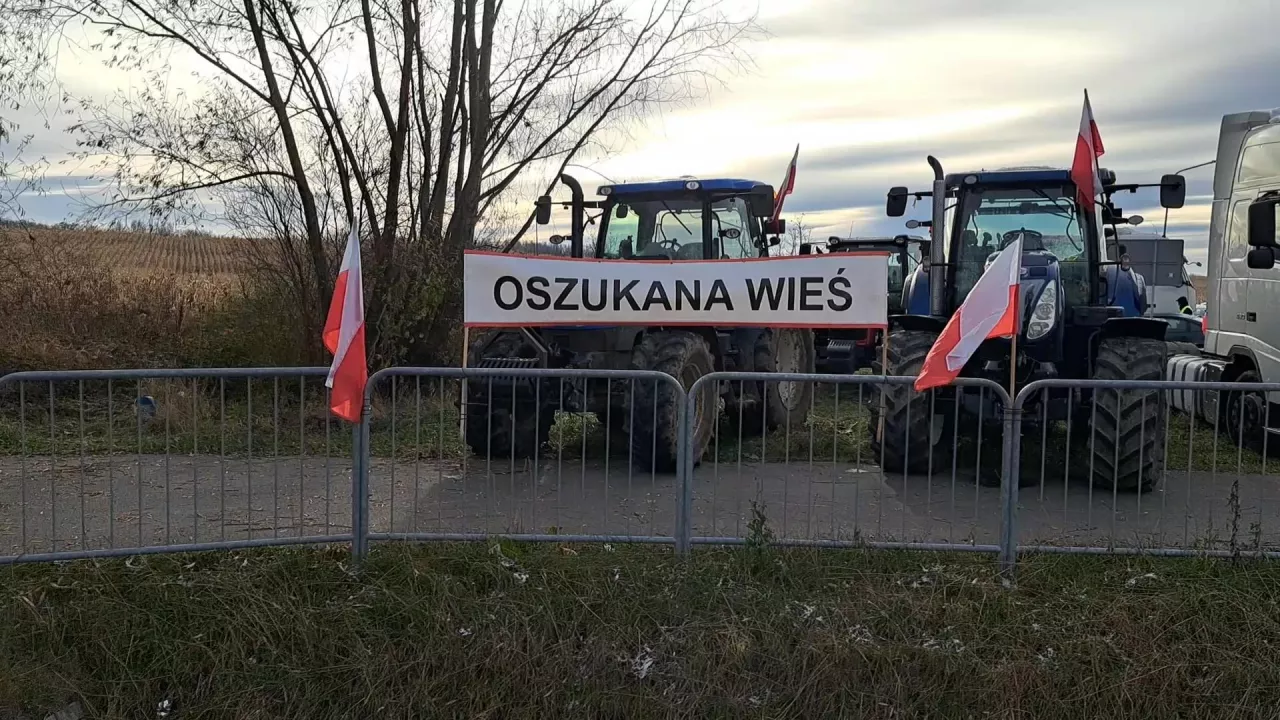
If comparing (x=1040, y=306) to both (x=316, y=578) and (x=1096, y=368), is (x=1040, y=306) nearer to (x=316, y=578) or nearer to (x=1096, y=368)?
(x=1096, y=368)

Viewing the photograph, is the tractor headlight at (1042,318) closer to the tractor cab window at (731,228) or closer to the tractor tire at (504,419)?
the tractor cab window at (731,228)

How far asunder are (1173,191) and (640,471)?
4778 millimetres

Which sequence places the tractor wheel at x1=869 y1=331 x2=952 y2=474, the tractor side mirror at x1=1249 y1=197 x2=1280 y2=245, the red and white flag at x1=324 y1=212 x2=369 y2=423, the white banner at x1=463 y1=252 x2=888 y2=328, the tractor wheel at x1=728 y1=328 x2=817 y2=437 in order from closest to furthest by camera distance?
the red and white flag at x1=324 y1=212 x2=369 y2=423
the white banner at x1=463 y1=252 x2=888 y2=328
the tractor wheel at x1=869 y1=331 x2=952 y2=474
the tractor side mirror at x1=1249 y1=197 x2=1280 y2=245
the tractor wheel at x1=728 y1=328 x2=817 y2=437

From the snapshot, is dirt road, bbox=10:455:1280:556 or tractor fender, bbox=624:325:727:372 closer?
dirt road, bbox=10:455:1280:556

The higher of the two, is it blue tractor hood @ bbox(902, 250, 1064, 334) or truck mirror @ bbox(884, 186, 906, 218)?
truck mirror @ bbox(884, 186, 906, 218)

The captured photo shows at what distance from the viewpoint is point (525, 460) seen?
22.4 ft

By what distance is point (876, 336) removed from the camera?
14852 mm

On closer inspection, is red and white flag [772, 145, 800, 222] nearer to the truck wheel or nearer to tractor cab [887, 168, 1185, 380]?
tractor cab [887, 168, 1185, 380]

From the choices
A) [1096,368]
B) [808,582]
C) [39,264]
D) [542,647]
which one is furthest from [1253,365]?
[39,264]

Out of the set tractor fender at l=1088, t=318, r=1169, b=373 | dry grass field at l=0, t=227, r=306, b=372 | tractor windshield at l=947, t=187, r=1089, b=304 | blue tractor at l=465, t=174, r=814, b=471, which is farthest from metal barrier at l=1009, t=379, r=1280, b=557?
dry grass field at l=0, t=227, r=306, b=372

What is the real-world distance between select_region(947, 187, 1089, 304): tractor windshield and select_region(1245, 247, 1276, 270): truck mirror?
1.58m

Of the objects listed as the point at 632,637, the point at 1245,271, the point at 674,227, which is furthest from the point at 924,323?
the point at 632,637

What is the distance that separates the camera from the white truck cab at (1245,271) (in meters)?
8.38

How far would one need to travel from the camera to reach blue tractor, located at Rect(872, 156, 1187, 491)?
6.79 metres
